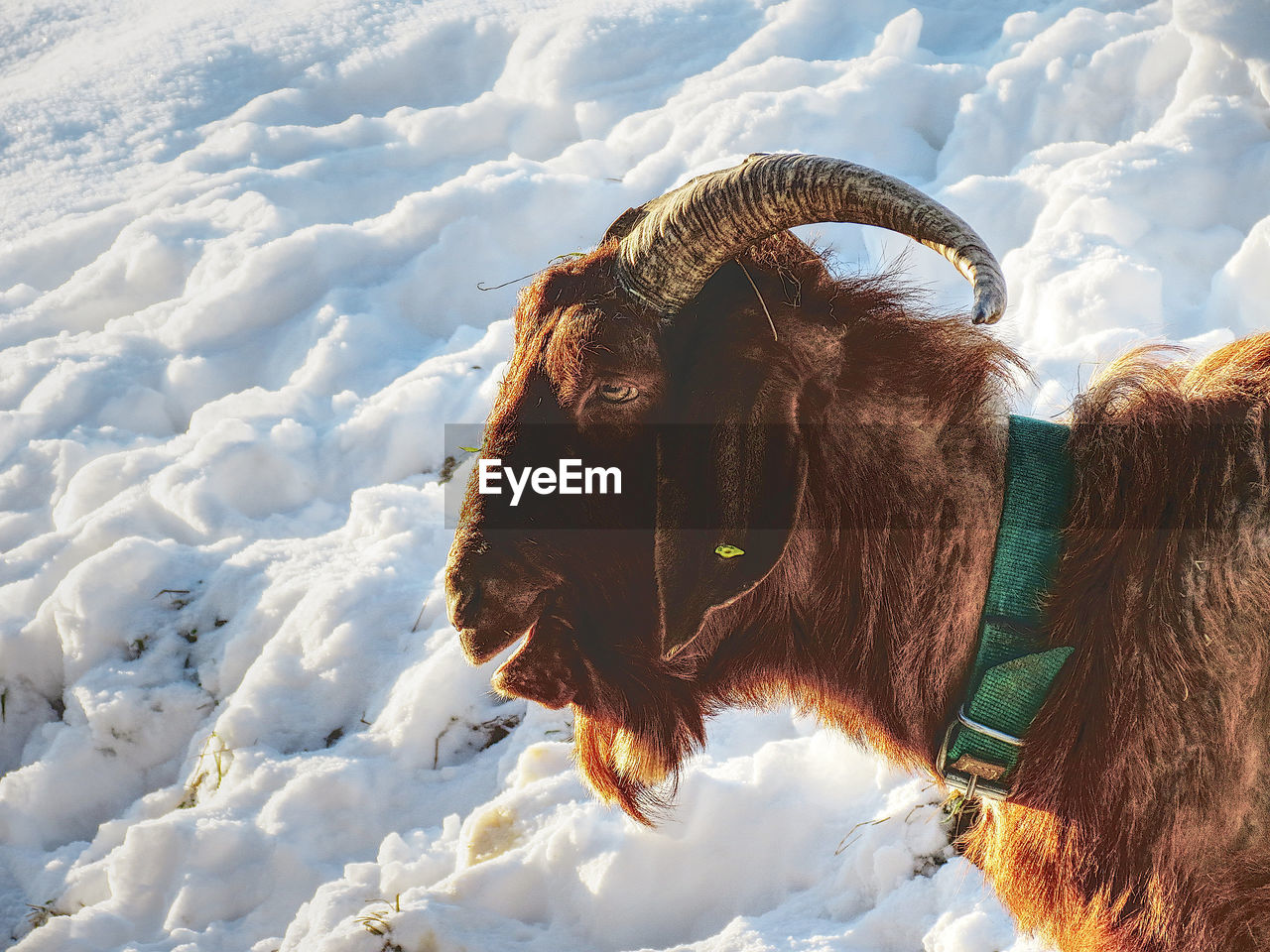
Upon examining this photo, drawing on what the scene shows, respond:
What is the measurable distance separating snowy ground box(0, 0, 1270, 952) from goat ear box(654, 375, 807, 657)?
1.00m

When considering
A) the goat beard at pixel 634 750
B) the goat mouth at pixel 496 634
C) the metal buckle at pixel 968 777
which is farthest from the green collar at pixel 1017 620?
the goat mouth at pixel 496 634

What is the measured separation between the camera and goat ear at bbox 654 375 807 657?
2.03 meters

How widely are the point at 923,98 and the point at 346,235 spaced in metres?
3.78

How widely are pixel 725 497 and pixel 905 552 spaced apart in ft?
1.42

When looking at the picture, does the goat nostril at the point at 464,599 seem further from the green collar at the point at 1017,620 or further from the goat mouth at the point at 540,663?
the green collar at the point at 1017,620

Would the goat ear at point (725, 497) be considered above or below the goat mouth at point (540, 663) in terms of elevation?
above

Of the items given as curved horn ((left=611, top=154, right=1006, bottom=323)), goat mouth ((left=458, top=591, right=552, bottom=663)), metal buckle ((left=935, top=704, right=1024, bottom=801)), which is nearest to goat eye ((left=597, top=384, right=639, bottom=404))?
curved horn ((left=611, top=154, right=1006, bottom=323))

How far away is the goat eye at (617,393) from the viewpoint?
2094 millimetres

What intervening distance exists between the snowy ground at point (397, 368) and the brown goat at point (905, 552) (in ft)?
2.64

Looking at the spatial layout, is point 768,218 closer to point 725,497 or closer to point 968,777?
point 725,497

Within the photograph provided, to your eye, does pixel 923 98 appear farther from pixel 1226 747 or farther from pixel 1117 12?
pixel 1226 747

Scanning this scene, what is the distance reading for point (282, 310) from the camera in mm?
5934

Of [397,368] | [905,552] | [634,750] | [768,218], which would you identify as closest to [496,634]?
[634,750]

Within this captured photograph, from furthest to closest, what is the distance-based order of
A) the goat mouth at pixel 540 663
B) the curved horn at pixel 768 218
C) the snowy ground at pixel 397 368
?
1. the snowy ground at pixel 397 368
2. the goat mouth at pixel 540 663
3. the curved horn at pixel 768 218
